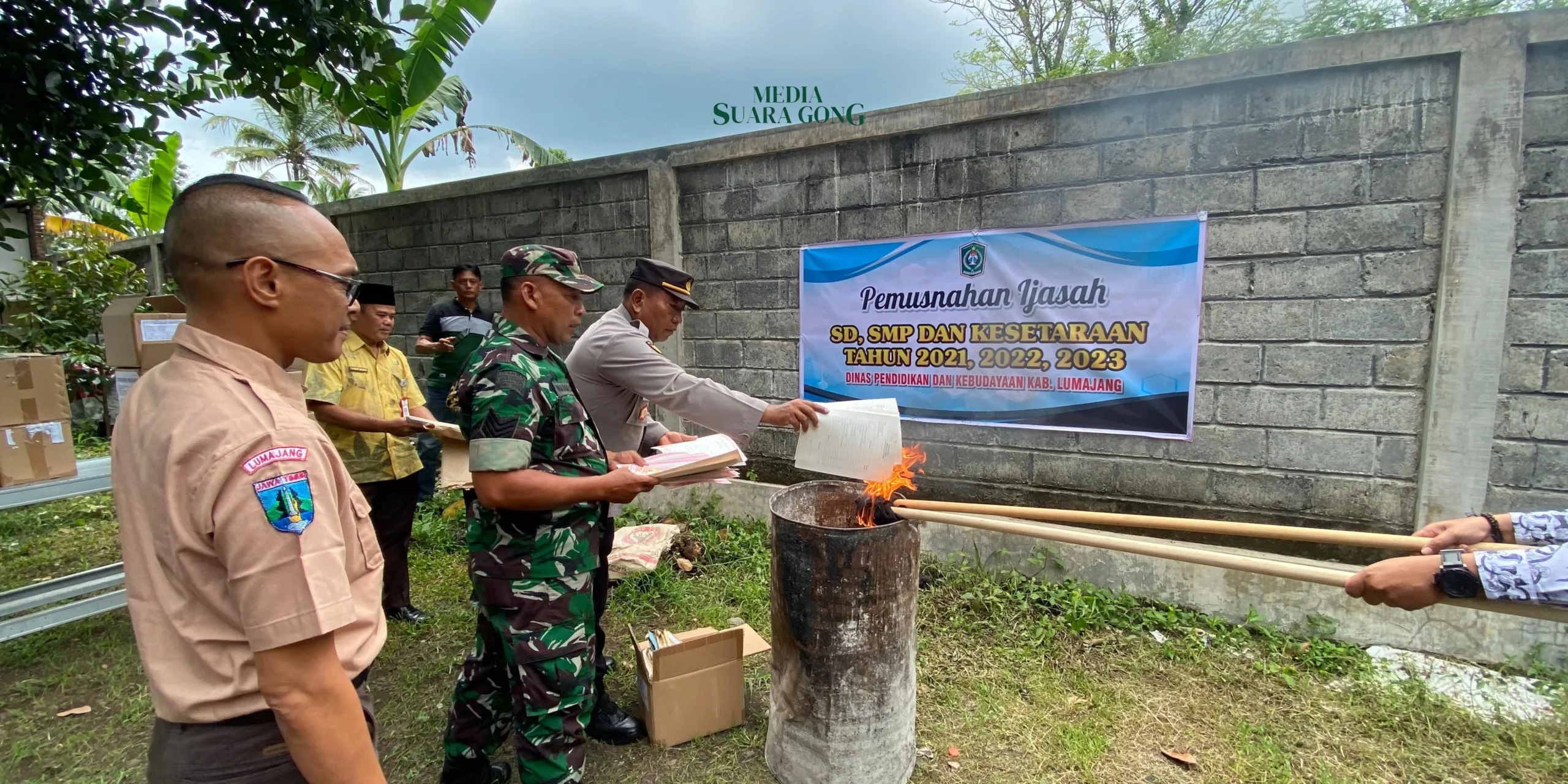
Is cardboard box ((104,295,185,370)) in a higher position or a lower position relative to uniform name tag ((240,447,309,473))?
higher

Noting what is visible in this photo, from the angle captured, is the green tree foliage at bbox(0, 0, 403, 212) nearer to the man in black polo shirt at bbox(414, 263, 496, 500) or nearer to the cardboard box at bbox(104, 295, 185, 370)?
the cardboard box at bbox(104, 295, 185, 370)

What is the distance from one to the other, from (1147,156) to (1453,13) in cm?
1167

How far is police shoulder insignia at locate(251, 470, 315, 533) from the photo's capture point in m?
1.01

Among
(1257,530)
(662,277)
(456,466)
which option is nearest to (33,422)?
(456,466)

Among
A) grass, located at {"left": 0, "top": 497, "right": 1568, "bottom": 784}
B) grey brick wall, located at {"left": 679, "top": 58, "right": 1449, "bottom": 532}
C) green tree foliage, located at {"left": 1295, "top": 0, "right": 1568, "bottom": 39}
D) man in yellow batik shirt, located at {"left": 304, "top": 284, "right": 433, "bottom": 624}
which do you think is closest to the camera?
grass, located at {"left": 0, "top": 497, "right": 1568, "bottom": 784}

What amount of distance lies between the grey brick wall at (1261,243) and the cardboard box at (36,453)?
5141mm

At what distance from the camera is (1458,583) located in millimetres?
1779

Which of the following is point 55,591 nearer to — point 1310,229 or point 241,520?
point 241,520

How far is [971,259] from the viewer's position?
427cm

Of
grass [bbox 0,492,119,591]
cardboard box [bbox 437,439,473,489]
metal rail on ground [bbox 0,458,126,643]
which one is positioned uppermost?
cardboard box [bbox 437,439,473,489]

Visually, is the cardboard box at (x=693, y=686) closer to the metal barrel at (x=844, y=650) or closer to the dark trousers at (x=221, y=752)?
the metal barrel at (x=844, y=650)

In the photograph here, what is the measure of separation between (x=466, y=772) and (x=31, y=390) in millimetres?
3732

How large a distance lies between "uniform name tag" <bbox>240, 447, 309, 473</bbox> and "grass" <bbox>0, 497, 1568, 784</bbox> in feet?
7.08

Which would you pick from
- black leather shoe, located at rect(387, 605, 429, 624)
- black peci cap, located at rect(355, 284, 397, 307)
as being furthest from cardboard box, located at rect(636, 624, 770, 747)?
black peci cap, located at rect(355, 284, 397, 307)
